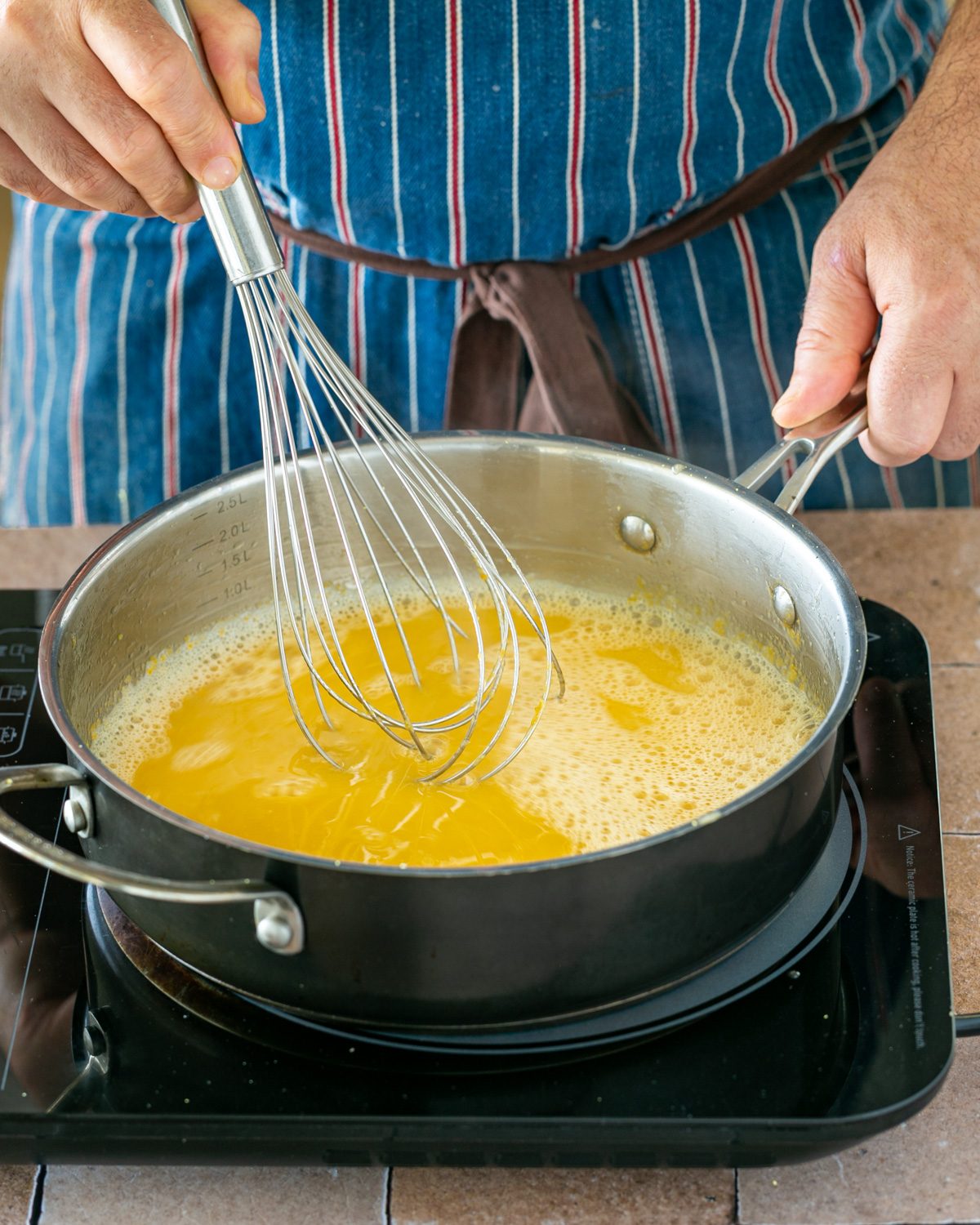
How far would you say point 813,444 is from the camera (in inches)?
32.0

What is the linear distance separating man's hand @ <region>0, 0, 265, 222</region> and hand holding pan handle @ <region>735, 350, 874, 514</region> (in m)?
0.34

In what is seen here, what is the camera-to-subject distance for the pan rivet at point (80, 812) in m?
0.61

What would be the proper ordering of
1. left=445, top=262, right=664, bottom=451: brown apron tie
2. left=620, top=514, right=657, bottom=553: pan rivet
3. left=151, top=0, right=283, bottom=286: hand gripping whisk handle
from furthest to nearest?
left=445, top=262, right=664, bottom=451: brown apron tie, left=620, top=514, right=657, bottom=553: pan rivet, left=151, top=0, right=283, bottom=286: hand gripping whisk handle

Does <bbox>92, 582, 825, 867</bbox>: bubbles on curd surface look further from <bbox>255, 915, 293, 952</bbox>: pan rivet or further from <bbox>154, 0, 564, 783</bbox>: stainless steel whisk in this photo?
<bbox>255, 915, 293, 952</bbox>: pan rivet

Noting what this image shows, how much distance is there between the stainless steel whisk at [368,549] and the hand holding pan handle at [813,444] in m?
0.16

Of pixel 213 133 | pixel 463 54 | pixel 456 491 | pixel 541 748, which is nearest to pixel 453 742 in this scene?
pixel 541 748

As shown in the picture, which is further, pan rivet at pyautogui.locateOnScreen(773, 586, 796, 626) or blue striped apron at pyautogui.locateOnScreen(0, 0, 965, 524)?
blue striped apron at pyautogui.locateOnScreen(0, 0, 965, 524)

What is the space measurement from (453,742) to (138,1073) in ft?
0.93

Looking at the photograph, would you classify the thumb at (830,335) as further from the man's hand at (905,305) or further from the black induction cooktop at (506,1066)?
the black induction cooktop at (506,1066)

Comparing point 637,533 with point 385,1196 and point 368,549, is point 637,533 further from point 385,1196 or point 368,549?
point 385,1196

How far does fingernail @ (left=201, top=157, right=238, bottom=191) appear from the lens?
24.7 inches

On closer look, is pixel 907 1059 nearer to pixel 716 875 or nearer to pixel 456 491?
pixel 716 875

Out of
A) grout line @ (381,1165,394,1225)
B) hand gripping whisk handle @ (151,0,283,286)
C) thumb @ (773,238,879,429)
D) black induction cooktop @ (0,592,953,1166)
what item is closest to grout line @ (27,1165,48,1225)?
black induction cooktop @ (0,592,953,1166)

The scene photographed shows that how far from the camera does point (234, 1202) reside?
0.58 metres
